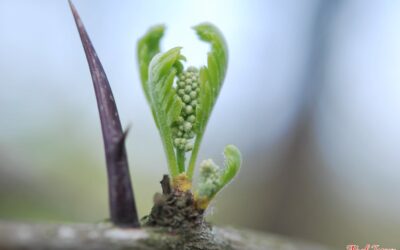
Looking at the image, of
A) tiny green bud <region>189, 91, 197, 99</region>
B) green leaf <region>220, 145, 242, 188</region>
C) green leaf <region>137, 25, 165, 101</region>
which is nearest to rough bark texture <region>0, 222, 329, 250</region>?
green leaf <region>220, 145, 242, 188</region>

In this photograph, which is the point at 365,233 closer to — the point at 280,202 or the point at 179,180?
the point at 280,202

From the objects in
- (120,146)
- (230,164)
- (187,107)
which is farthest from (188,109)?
(120,146)

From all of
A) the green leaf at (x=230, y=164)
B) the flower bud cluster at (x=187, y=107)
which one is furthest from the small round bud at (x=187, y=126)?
the green leaf at (x=230, y=164)

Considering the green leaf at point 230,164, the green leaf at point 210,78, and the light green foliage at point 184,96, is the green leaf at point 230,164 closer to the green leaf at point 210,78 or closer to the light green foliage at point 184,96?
the light green foliage at point 184,96

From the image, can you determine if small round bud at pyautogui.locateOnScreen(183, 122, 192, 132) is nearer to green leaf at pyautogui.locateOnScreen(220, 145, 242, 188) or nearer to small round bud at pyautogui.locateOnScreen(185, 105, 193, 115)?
small round bud at pyautogui.locateOnScreen(185, 105, 193, 115)

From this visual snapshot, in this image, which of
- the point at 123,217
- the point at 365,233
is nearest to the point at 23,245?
the point at 123,217

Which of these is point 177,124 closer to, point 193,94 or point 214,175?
point 193,94
